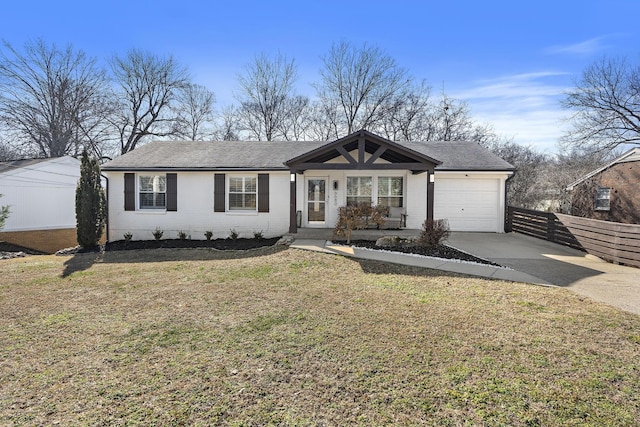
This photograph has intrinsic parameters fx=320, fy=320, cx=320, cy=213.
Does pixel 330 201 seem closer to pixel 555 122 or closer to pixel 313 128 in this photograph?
pixel 313 128

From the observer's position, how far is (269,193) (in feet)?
40.2

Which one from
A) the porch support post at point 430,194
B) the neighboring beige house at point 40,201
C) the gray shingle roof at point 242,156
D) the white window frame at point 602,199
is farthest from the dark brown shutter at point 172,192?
the white window frame at point 602,199

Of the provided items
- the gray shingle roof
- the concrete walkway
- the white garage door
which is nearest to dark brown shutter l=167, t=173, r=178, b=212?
the gray shingle roof

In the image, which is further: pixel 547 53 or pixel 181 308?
pixel 547 53

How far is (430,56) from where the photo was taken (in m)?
18.6

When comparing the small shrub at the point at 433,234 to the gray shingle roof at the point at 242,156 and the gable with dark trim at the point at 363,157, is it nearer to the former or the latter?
the gable with dark trim at the point at 363,157

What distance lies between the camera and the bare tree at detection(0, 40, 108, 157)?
23.8m

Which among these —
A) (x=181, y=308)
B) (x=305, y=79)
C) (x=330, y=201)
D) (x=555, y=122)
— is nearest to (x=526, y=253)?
(x=330, y=201)

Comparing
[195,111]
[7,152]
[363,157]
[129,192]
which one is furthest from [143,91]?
[363,157]

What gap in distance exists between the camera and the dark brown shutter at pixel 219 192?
12.3m

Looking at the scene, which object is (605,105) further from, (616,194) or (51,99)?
(51,99)

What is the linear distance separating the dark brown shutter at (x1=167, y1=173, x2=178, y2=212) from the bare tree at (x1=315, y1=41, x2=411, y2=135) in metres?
17.3

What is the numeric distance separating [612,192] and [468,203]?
352 inches

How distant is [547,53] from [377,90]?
12.8 metres
